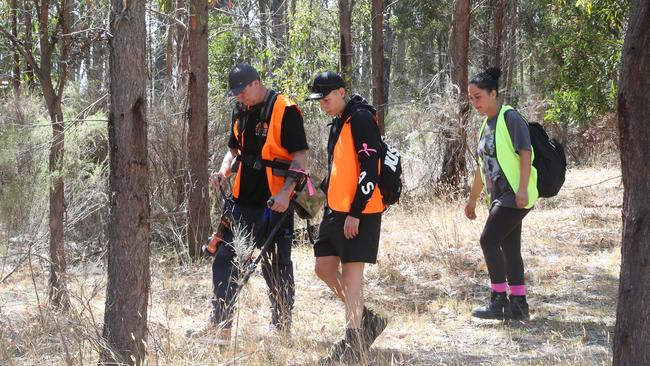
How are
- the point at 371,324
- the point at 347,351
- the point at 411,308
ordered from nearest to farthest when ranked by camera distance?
1. the point at 347,351
2. the point at 371,324
3. the point at 411,308

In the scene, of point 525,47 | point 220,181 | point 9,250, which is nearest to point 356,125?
point 220,181

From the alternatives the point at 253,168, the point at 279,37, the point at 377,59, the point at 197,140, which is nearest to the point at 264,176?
the point at 253,168

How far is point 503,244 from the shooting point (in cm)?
584

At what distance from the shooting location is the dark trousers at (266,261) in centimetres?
514

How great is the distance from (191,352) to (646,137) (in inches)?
95.8

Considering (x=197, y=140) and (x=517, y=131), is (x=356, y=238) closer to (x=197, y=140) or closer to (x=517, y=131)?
(x=517, y=131)

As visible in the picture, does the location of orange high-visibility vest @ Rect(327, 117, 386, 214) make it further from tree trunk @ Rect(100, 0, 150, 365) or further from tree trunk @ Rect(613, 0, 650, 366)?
tree trunk @ Rect(613, 0, 650, 366)

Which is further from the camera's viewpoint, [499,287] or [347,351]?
[499,287]

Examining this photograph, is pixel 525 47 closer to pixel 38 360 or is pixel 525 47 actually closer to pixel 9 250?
pixel 9 250

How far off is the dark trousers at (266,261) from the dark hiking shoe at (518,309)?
1.63 m

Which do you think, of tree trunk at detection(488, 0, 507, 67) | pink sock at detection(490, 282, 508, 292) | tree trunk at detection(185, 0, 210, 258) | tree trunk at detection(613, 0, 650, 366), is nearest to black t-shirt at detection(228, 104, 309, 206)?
pink sock at detection(490, 282, 508, 292)

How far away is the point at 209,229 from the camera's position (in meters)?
9.02

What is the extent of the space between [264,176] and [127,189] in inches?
60.9

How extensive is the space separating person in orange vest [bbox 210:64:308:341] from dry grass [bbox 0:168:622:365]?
0.97 ft
